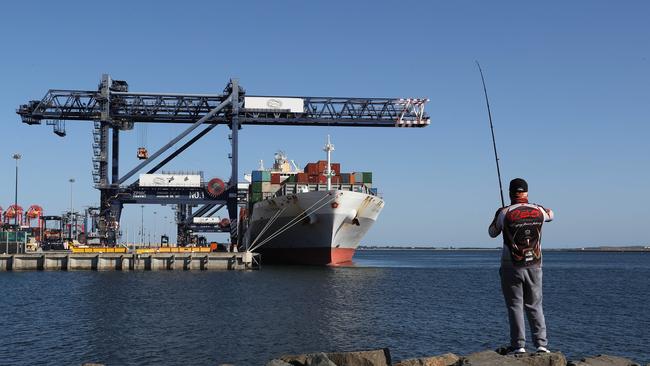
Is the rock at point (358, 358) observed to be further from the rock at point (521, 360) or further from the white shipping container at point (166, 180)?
the white shipping container at point (166, 180)

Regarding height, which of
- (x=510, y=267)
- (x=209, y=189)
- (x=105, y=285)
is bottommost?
(x=105, y=285)

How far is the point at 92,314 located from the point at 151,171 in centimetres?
4997

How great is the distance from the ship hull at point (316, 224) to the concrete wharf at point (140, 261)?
4.17 metres

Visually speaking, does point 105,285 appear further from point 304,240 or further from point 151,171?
point 151,171

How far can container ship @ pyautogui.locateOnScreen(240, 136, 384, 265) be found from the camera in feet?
197

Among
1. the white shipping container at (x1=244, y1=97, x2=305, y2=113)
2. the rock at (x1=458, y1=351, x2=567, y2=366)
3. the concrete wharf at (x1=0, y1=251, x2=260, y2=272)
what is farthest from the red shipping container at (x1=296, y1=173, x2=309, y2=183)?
the rock at (x1=458, y1=351, x2=567, y2=366)

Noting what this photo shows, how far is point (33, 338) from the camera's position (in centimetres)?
2300

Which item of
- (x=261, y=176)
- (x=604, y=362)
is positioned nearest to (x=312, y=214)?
(x=261, y=176)

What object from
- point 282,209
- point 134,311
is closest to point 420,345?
point 134,311

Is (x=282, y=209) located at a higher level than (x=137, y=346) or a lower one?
higher

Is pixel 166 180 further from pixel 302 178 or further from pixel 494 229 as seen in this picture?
pixel 494 229

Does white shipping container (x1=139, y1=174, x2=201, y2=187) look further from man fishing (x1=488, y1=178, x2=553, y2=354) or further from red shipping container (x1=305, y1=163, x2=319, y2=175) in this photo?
man fishing (x1=488, y1=178, x2=553, y2=354)

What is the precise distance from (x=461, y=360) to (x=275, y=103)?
6720cm

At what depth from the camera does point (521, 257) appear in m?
8.90
